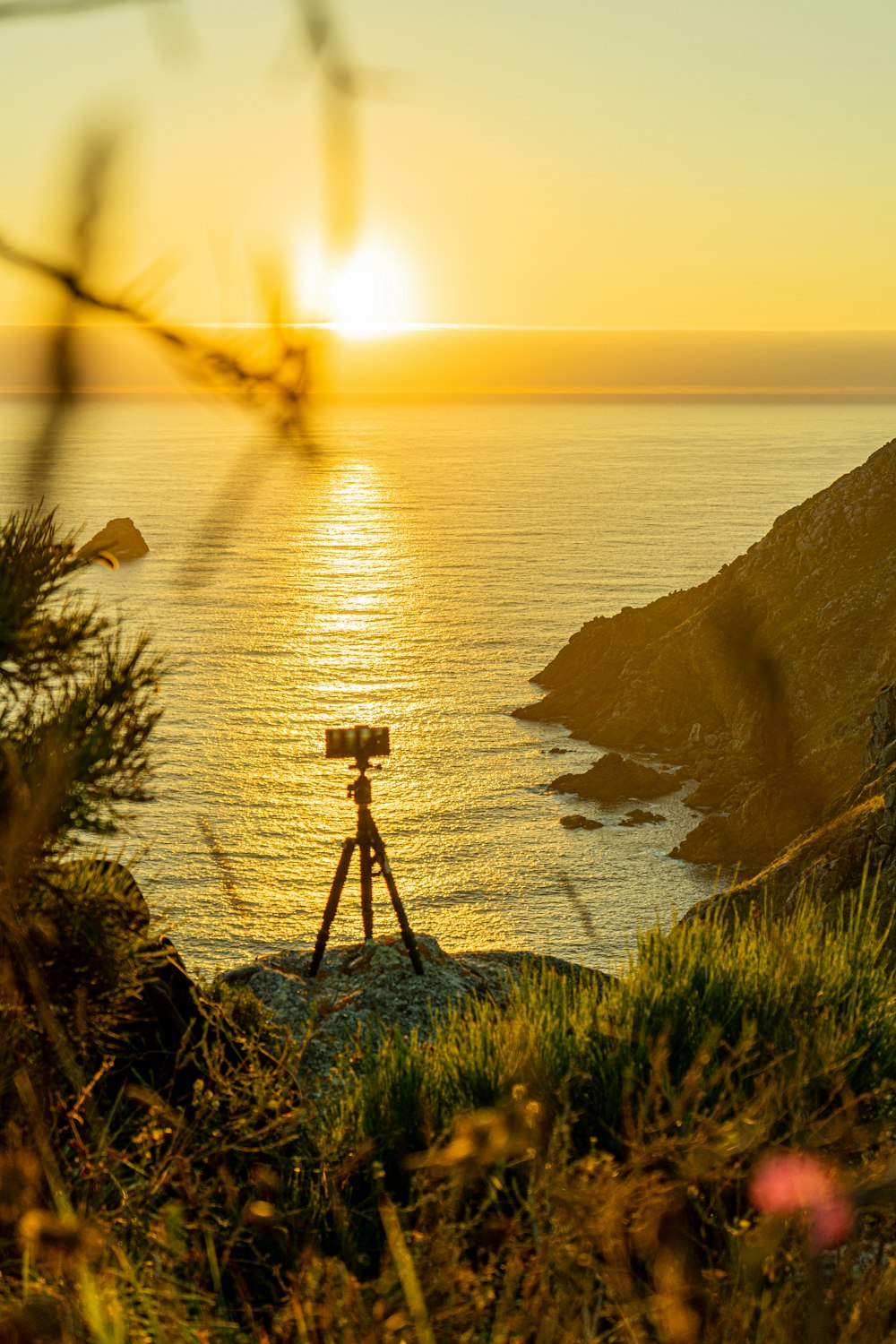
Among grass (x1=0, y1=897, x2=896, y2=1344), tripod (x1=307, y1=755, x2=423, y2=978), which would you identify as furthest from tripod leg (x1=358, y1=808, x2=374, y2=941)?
grass (x1=0, y1=897, x2=896, y2=1344)

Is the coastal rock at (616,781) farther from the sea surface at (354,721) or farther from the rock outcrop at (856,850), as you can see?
the rock outcrop at (856,850)

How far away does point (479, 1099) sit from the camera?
27.1 ft

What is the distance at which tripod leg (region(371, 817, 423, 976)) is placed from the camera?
13000 millimetres

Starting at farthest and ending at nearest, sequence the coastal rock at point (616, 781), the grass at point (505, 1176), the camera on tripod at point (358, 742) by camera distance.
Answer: the coastal rock at point (616, 781)
the camera on tripod at point (358, 742)
the grass at point (505, 1176)

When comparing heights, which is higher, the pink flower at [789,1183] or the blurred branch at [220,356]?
the blurred branch at [220,356]

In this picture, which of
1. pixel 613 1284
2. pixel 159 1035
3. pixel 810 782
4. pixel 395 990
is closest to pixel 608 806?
pixel 810 782

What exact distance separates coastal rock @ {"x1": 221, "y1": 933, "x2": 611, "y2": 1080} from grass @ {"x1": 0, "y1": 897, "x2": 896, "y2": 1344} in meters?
3.82

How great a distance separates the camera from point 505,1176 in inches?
285

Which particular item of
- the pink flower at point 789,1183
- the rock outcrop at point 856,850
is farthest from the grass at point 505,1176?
the rock outcrop at point 856,850

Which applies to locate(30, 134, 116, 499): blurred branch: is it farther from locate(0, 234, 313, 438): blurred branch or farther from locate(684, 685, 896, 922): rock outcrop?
locate(684, 685, 896, 922): rock outcrop

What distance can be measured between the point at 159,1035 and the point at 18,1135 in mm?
3594

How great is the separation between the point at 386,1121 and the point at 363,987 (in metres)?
7.30

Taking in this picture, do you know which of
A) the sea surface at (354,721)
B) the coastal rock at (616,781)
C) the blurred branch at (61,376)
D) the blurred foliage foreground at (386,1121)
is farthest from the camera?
the coastal rock at (616,781)

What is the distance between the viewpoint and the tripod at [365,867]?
41.4 ft
